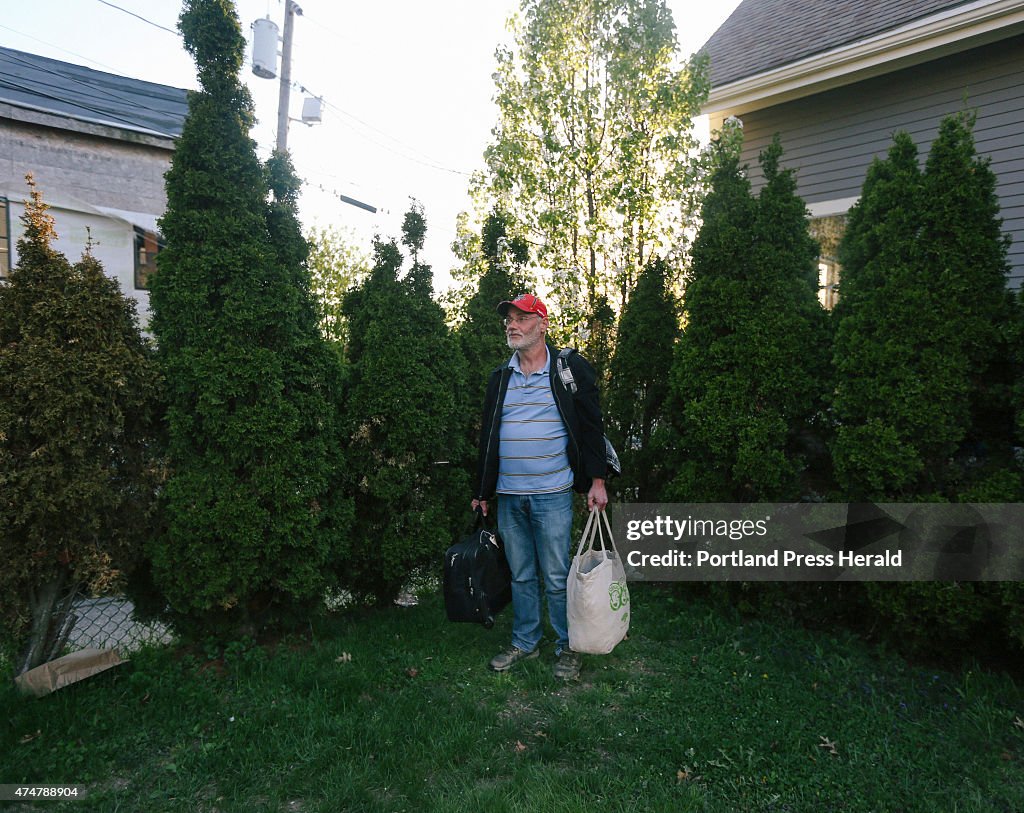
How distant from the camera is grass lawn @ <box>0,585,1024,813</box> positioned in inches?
106

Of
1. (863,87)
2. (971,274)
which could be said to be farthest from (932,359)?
(863,87)

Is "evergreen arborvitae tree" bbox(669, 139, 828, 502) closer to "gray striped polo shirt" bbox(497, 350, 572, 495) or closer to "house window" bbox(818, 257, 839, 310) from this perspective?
"gray striped polo shirt" bbox(497, 350, 572, 495)

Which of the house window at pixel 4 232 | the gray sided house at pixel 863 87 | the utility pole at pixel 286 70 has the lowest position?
the house window at pixel 4 232

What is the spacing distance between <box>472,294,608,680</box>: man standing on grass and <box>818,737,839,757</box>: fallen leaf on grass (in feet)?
4.16

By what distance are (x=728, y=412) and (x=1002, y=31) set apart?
531cm

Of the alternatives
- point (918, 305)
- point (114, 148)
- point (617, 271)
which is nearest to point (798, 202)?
point (918, 305)

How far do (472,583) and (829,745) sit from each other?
190 centimetres

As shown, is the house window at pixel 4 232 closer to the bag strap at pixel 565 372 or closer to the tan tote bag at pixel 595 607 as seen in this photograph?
the bag strap at pixel 565 372

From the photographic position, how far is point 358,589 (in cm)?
464

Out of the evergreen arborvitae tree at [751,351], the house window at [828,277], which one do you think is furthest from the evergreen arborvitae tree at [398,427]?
the house window at [828,277]

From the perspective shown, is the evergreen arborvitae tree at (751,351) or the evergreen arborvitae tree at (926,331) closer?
the evergreen arborvitae tree at (926,331)

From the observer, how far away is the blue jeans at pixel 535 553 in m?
3.86

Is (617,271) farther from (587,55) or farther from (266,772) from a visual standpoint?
(266,772)

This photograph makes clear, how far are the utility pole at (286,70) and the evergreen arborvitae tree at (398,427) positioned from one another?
1062 centimetres
